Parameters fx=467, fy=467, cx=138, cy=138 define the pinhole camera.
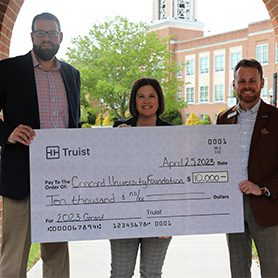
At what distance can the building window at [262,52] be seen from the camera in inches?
1800

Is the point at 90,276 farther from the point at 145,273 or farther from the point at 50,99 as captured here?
the point at 50,99

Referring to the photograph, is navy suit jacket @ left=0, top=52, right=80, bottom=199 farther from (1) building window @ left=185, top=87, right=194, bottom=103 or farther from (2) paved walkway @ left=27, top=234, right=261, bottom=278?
(1) building window @ left=185, top=87, right=194, bottom=103

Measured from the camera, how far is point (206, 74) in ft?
180

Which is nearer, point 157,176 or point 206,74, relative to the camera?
point 157,176

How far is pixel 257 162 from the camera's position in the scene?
128 inches

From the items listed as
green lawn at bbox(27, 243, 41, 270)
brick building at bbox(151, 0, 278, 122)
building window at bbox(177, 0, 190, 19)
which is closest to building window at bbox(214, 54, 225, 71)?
brick building at bbox(151, 0, 278, 122)

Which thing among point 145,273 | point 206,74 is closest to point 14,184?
point 145,273

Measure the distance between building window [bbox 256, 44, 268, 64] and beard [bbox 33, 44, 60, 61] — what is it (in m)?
45.0

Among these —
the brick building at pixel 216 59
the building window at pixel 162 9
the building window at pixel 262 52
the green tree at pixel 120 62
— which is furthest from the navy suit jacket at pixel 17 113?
the building window at pixel 162 9

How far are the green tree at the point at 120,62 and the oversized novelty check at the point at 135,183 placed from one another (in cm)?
3943

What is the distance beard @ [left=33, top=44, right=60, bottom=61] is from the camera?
3174mm

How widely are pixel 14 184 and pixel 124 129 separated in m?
0.84

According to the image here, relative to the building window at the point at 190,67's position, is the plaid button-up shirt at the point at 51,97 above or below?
below

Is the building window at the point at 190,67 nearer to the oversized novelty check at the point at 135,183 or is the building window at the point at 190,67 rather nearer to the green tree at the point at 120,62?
the green tree at the point at 120,62
